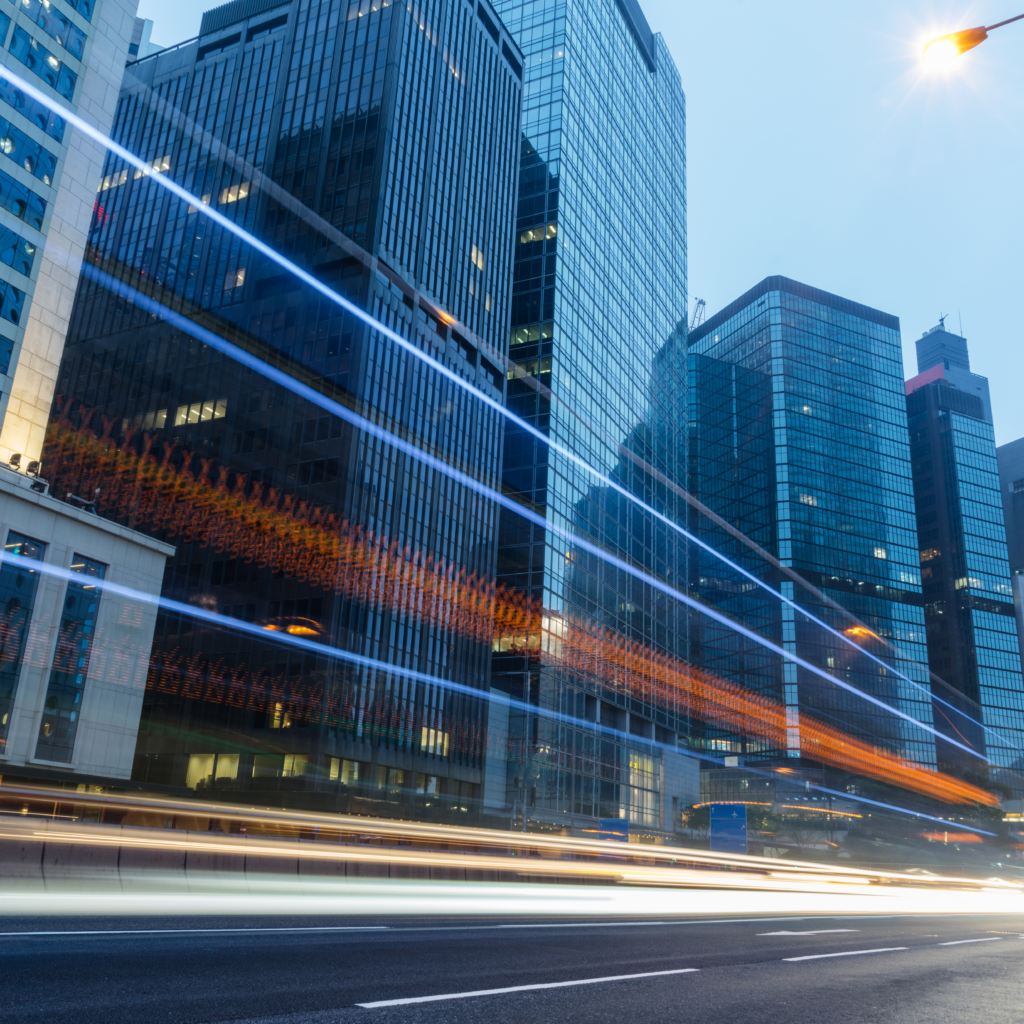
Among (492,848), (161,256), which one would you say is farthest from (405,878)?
(161,256)

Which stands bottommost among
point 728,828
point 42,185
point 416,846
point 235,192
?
point 416,846

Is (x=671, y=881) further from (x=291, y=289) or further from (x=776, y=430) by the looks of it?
(x=776, y=430)

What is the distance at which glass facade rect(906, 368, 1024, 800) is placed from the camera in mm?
167750

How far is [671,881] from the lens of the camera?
102 feet

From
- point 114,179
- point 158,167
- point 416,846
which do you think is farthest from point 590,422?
point 416,846

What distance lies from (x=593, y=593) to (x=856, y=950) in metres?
68.7

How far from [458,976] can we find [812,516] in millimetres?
148614

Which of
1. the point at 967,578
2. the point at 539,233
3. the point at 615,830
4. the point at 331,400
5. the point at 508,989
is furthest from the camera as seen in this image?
the point at 967,578

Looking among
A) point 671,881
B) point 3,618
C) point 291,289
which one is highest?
point 291,289

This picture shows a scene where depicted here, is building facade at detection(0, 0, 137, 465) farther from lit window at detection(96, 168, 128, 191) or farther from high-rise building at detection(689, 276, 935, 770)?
high-rise building at detection(689, 276, 935, 770)

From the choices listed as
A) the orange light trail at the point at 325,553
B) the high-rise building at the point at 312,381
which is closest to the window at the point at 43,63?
the high-rise building at the point at 312,381

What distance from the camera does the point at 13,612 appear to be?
4134 centimetres

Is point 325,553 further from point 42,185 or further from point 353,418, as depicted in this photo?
point 42,185

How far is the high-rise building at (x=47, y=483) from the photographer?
42000 millimetres
